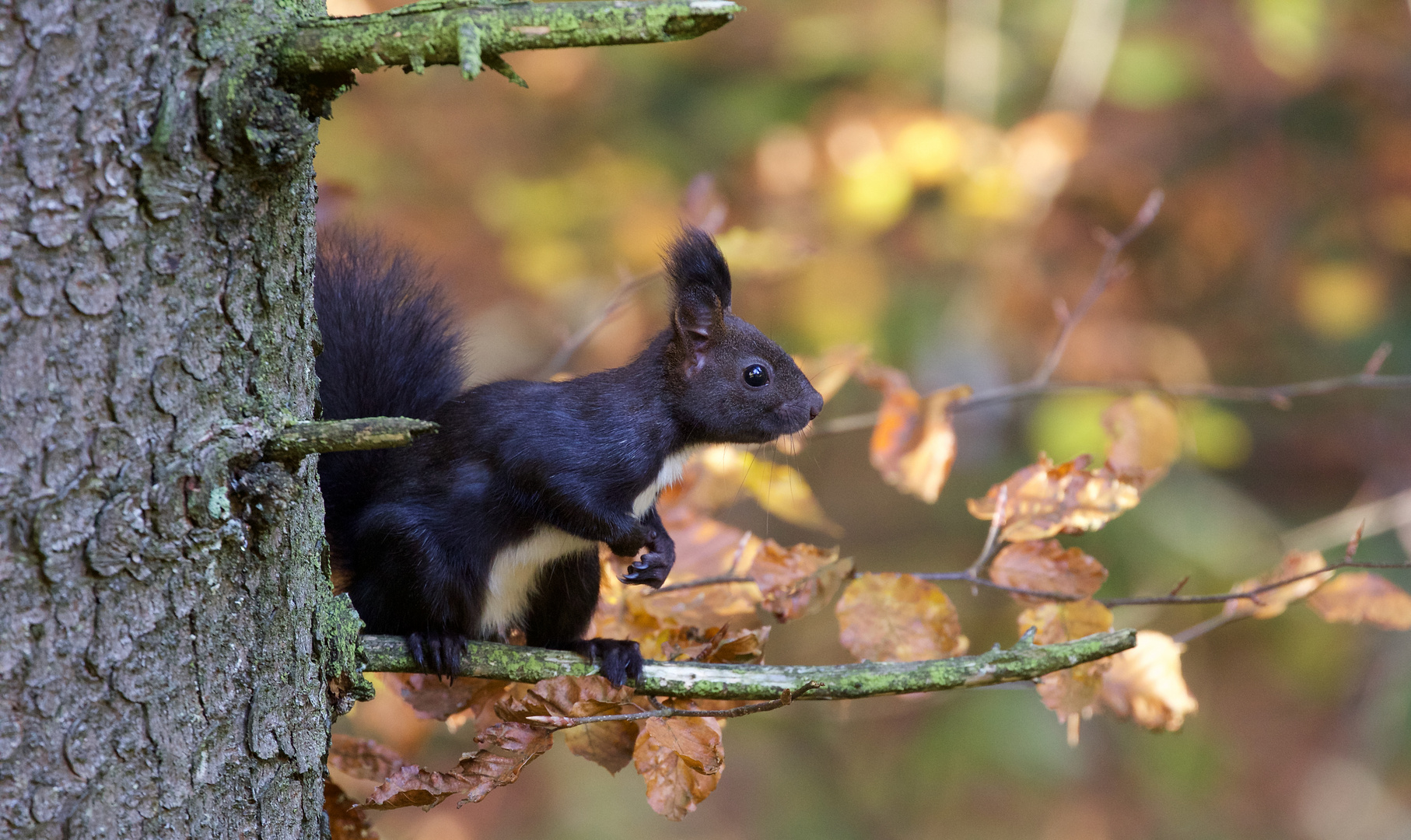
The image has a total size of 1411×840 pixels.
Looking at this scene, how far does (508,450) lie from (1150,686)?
1283 millimetres

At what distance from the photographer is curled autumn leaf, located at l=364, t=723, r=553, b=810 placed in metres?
1.70

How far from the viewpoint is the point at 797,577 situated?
6.93 ft

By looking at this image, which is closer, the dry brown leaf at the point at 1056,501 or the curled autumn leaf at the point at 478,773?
the curled autumn leaf at the point at 478,773

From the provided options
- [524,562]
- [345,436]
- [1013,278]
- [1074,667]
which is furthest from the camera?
[1013,278]

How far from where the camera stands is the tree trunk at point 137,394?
1.19 m

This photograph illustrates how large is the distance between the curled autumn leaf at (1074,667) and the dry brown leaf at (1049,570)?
0.13 feet

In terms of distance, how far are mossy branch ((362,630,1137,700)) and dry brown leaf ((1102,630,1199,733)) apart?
0.50 metres

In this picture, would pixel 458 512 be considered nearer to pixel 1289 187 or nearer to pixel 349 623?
pixel 349 623

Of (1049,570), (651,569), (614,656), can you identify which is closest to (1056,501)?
(1049,570)

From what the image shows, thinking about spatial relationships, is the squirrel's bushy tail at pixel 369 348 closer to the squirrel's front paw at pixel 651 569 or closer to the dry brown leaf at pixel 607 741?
the squirrel's front paw at pixel 651 569

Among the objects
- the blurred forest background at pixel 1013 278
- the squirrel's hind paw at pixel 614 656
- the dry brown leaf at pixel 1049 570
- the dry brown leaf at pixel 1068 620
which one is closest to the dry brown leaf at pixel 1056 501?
the dry brown leaf at pixel 1049 570

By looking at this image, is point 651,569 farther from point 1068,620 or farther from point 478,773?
point 1068,620

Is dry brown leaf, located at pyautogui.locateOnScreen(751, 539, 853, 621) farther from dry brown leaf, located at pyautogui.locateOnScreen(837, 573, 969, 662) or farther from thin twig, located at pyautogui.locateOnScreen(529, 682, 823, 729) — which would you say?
thin twig, located at pyautogui.locateOnScreen(529, 682, 823, 729)

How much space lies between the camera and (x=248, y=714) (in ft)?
4.80
